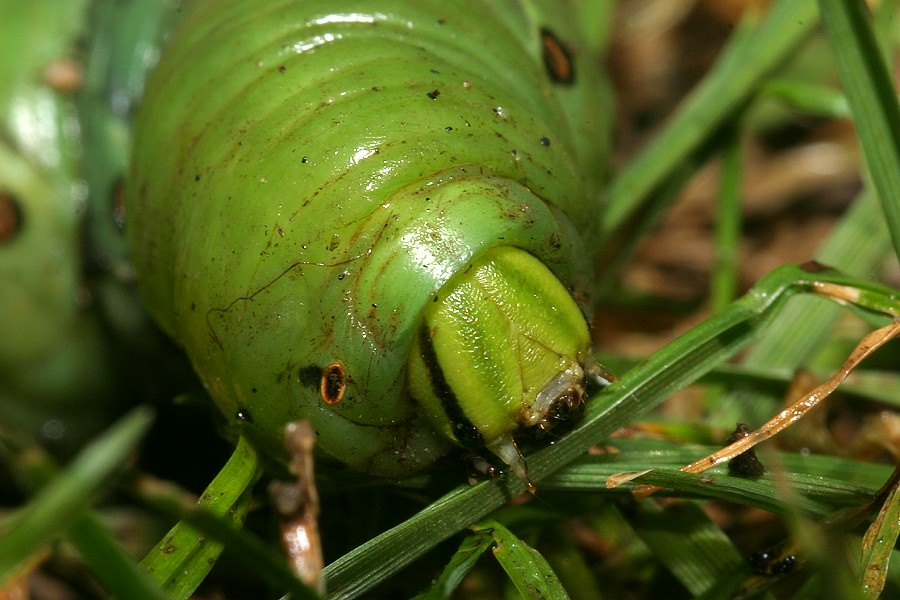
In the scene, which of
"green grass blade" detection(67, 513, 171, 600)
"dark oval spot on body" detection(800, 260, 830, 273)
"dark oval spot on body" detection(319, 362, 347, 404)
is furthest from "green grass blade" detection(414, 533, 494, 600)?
"dark oval spot on body" detection(800, 260, 830, 273)

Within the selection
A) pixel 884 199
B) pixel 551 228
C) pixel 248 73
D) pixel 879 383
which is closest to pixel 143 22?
pixel 248 73

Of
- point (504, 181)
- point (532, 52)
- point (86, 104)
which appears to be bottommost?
point (504, 181)

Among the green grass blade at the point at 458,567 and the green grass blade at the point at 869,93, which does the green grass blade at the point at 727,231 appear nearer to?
the green grass blade at the point at 869,93

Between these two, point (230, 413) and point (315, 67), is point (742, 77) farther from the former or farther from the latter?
point (230, 413)

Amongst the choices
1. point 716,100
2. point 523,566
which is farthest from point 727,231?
point 523,566

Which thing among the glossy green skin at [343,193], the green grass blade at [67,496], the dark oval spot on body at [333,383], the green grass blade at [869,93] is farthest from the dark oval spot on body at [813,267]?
the green grass blade at [67,496]

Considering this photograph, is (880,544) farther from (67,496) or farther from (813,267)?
(67,496)
